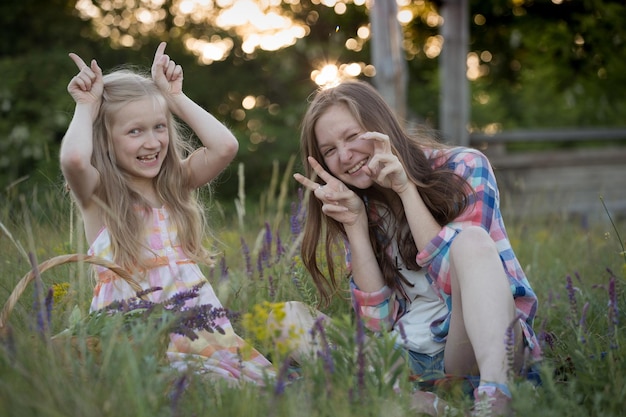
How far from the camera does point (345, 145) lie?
93.4 inches

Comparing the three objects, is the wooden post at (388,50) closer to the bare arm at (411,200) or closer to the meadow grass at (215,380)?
the bare arm at (411,200)

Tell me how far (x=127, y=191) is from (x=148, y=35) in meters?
7.81

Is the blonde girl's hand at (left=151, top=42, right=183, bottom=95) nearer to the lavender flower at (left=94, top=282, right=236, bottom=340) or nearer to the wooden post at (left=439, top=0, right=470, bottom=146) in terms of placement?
the lavender flower at (left=94, top=282, right=236, bottom=340)

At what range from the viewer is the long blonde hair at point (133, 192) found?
2203mm

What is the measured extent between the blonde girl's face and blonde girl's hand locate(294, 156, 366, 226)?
0.44m

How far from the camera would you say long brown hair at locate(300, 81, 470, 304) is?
2244mm

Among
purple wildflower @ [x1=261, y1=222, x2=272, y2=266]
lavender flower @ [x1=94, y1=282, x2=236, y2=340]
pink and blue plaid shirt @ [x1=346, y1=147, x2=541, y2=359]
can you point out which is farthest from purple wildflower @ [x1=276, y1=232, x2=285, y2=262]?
lavender flower @ [x1=94, y1=282, x2=236, y2=340]

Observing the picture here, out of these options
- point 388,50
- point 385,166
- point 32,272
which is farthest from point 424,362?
point 388,50

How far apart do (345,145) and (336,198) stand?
0.19 meters

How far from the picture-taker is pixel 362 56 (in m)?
10.3

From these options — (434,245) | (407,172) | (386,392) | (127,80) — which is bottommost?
(386,392)

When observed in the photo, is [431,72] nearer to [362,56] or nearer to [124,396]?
[362,56]

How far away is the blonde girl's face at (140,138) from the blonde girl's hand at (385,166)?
65cm

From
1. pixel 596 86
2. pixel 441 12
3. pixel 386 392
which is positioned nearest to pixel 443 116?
pixel 441 12
